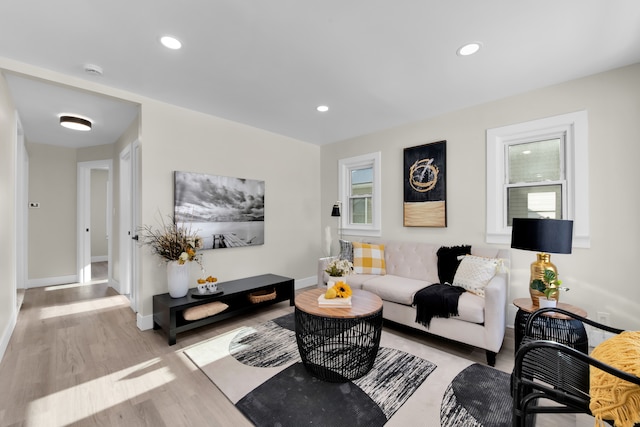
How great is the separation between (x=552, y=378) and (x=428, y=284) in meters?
1.72

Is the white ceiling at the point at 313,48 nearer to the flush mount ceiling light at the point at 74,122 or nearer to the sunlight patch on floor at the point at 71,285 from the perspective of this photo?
the flush mount ceiling light at the point at 74,122

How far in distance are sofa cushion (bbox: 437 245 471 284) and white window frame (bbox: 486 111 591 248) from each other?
33cm

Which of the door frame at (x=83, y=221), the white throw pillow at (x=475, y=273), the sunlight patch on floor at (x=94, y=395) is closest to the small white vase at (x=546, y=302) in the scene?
the white throw pillow at (x=475, y=273)

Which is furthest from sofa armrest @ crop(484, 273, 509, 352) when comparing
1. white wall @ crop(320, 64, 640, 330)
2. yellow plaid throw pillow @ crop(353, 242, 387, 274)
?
yellow plaid throw pillow @ crop(353, 242, 387, 274)

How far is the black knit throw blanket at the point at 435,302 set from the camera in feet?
8.46

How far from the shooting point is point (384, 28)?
199 cm

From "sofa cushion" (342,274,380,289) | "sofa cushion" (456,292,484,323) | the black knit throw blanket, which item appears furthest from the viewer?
"sofa cushion" (342,274,380,289)

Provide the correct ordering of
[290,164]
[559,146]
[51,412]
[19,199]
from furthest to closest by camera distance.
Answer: [290,164] → [19,199] → [559,146] → [51,412]

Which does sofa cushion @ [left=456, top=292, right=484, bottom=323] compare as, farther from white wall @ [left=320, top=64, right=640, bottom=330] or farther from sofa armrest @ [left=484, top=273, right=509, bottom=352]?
white wall @ [left=320, top=64, right=640, bottom=330]

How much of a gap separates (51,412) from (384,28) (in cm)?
340

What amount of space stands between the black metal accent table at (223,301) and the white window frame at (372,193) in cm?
144

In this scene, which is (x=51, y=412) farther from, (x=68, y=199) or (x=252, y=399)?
(x=68, y=199)

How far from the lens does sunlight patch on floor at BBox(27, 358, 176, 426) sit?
1.77m

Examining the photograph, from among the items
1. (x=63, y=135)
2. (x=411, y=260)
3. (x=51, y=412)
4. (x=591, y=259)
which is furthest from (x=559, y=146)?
(x=63, y=135)
